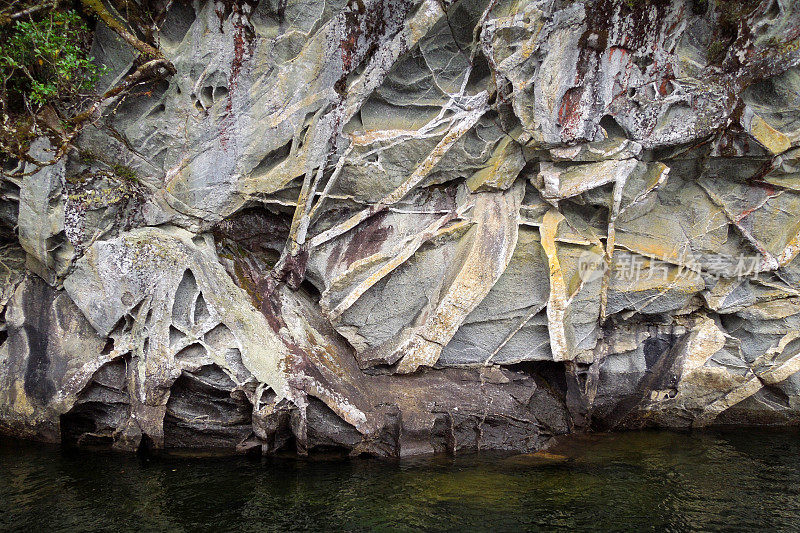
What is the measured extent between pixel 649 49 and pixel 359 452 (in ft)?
27.5

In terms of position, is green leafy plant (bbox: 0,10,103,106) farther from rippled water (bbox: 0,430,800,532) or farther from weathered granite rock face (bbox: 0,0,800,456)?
rippled water (bbox: 0,430,800,532)

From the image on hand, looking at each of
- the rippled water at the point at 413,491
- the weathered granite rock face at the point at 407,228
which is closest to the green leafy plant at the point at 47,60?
the weathered granite rock face at the point at 407,228

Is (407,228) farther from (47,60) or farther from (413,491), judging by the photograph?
(47,60)

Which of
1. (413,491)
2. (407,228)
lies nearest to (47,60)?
(407,228)

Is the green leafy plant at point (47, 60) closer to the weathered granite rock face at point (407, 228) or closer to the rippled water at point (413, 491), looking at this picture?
the weathered granite rock face at point (407, 228)

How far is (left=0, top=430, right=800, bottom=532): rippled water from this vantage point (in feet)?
23.3

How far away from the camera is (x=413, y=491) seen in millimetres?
7926

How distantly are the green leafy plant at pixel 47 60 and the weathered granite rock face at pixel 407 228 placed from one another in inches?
20.4

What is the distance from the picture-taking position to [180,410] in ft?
30.1

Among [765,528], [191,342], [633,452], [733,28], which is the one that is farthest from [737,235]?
[191,342]

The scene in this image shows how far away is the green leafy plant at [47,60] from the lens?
27.0 feet

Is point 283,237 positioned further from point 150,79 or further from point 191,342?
point 150,79

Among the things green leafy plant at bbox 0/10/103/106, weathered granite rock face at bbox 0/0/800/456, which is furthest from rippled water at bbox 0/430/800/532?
green leafy plant at bbox 0/10/103/106

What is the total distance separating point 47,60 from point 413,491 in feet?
28.9
